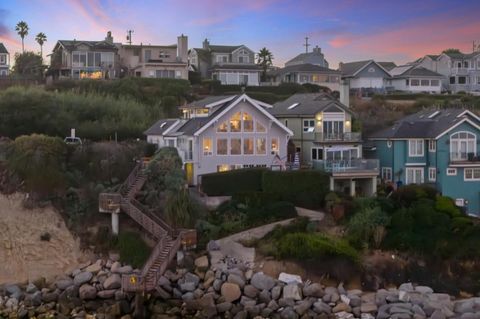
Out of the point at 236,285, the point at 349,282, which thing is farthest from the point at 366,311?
the point at 236,285

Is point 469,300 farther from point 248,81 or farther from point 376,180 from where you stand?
point 248,81

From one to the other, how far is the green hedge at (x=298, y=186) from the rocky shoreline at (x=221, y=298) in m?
6.65

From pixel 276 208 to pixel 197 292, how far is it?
24.3 ft

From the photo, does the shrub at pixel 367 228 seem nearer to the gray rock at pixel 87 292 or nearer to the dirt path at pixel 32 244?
the gray rock at pixel 87 292

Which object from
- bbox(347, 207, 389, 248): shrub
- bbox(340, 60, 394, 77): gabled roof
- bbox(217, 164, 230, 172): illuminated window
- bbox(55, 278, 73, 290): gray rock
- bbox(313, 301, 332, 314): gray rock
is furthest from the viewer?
bbox(340, 60, 394, 77): gabled roof

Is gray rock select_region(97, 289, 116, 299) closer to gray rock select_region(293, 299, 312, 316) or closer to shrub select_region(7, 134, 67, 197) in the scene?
gray rock select_region(293, 299, 312, 316)

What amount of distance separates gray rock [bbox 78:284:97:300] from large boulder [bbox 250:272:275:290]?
692 cm

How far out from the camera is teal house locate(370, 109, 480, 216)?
4112 cm

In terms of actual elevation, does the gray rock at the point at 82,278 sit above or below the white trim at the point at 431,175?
below

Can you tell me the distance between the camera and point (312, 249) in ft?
106

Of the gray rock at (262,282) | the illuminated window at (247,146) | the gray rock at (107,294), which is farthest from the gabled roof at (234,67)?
the gray rock at (262,282)

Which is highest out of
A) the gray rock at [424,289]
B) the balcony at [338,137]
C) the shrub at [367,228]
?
the balcony at [338,137]

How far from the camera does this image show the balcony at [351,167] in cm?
3969

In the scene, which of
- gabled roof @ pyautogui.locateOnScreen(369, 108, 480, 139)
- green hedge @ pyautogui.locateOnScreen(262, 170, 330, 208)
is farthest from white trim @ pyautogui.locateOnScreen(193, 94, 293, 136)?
gabled roof @ pyautogui.locateOnScreen(369, 108, 480, 139)
